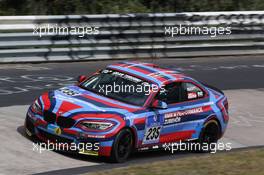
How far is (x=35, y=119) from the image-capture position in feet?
35.6

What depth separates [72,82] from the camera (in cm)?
1714

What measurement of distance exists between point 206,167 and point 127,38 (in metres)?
11.4

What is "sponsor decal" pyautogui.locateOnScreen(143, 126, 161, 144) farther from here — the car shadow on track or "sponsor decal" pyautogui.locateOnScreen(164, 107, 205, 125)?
the car shadow on track

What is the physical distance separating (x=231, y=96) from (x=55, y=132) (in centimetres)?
779

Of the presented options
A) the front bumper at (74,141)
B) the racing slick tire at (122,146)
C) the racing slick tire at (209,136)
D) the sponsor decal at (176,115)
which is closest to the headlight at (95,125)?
the front bumper at (74,141)

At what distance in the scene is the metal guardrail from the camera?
62.1 feet

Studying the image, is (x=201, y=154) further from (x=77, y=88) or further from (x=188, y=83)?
(x=77, y=88)

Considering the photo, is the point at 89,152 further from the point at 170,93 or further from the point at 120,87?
the point at 170,93

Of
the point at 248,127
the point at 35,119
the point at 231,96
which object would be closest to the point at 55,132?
the point at 35,119

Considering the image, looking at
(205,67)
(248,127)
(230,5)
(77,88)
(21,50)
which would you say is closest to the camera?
(77,88)

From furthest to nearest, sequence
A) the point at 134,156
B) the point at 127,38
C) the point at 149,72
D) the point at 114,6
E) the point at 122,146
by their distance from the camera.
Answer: the point at 114,6, the point at 127,38, the point at 149,72, the point at 134,156, the point at 122,146

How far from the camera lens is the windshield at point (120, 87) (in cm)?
1123

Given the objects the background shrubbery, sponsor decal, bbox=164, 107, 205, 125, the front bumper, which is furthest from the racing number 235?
the background shrubbery

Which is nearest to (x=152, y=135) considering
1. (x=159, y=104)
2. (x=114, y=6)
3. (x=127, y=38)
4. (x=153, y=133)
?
(x=153, y=133)
